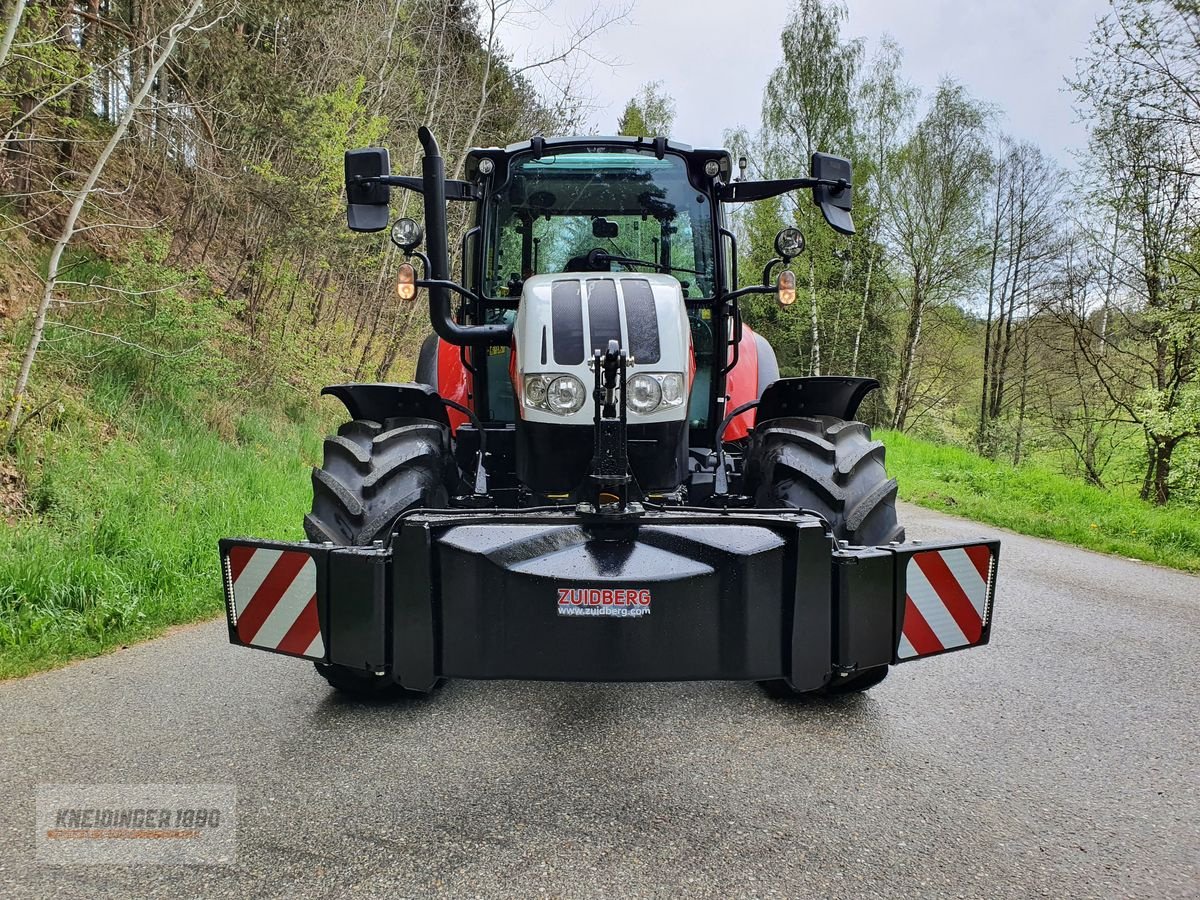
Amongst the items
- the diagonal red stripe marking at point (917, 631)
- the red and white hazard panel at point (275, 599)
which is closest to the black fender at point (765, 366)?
the diagonal red stripe marking at point (917, 631)

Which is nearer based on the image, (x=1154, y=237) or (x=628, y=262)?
(x=628, y=262)

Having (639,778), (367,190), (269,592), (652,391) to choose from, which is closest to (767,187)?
(652,391)

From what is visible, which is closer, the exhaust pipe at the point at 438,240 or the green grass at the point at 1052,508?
the exhaust pipe at the point at 438,240

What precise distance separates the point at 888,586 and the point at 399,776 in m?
1.68

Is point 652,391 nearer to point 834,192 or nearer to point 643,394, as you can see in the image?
point 643,394

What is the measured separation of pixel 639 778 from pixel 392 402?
6.06 feet

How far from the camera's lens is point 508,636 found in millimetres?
2221

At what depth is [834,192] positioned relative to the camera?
3.14 metres

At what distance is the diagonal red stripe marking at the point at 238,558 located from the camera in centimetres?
238

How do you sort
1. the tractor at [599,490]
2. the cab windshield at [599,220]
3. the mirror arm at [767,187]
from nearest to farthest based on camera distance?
the tractor at [599,490]
the mirror arm at [767,187]
the cab windshield at [599,220]

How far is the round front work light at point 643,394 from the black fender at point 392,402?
974 millimetres

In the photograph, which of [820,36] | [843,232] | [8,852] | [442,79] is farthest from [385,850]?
[820,36]

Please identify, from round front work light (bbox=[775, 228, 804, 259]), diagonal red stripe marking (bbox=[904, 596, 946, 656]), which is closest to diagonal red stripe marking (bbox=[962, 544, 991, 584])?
diagonal red stripe marking (bbox=[904, 596, 946, 656])

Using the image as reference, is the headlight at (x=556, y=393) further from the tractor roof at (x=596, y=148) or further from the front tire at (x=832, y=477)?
the tractor roof at (x=596, y=148)
